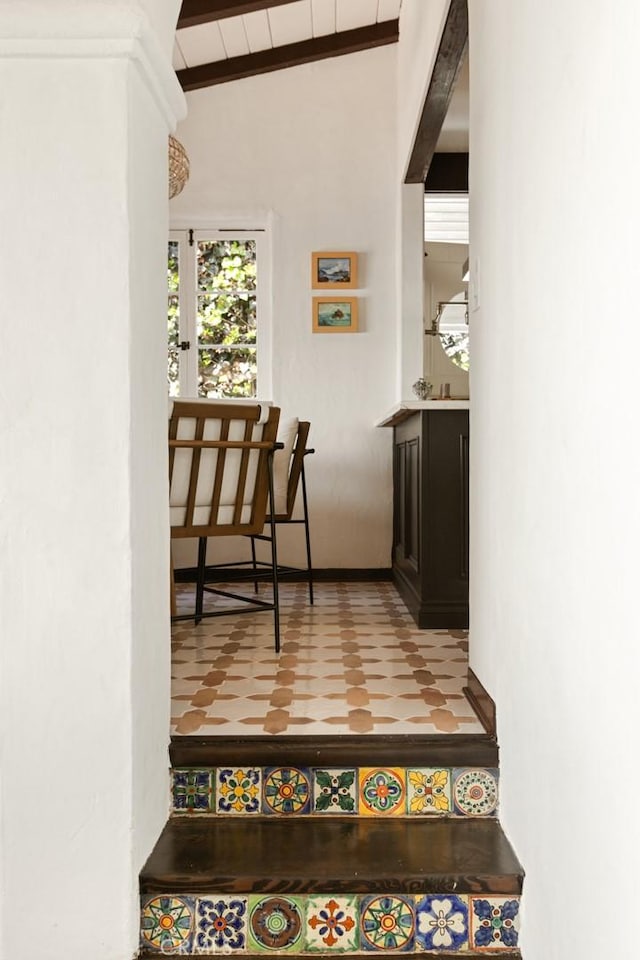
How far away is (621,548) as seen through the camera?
121cm

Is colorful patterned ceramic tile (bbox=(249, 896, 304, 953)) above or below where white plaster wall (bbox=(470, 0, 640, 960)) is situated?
below

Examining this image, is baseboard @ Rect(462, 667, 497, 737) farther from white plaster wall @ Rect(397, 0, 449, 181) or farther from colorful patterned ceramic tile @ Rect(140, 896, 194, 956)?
white plaster wall @ Rect(397, 0, 449, 181)

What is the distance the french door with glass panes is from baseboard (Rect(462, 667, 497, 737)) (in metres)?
3.32

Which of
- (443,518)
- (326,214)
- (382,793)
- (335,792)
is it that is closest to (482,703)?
(382,793)

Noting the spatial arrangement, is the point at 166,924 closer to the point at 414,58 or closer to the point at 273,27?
the point at 414,58

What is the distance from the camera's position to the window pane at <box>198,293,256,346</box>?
5543mm

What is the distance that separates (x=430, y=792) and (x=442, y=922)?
1.12 ft

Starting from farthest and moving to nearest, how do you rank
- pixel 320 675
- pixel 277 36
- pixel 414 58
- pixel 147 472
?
Answer: pixel 277 36, pixel 414 58, pixel 320 675, pixel 147 472

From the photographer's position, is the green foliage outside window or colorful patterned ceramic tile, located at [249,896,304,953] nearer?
colorful patterned ceramic tile, located at [249,896,304,953]

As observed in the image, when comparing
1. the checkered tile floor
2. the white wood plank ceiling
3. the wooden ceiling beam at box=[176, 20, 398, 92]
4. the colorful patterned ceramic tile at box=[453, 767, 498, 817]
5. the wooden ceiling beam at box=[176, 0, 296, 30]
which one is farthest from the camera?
the wooden ceiling beam at box=[176, 20, 398, 92]

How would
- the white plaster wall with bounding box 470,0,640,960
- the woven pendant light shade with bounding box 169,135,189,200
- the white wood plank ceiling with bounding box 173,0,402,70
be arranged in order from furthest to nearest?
the white wood plank ceiling with bounding box 173,0,402,70 < the woven pendant light shade with bounding box 169,135,189,200 < the white plaster wall with bounding box 470,0,640,960

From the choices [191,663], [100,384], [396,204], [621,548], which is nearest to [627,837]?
[621,548]

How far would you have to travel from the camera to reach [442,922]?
1917mm

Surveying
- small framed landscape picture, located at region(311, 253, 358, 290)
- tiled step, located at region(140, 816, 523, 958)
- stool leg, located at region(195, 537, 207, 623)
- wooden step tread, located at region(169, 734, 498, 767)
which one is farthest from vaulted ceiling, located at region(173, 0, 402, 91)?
tiled step, located at region(140, 816, 523, 958)
